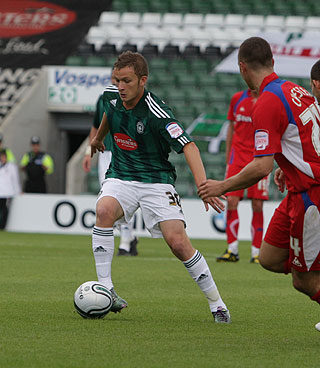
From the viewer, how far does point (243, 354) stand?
4.54 metres

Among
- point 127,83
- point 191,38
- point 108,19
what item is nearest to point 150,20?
point 108,19

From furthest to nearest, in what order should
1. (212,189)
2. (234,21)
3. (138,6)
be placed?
(138,6), (234,21), (212,189)

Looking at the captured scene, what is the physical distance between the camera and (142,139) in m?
5.95

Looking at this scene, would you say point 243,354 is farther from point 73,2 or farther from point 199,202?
point 73,2

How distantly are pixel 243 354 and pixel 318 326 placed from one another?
3.06 ft

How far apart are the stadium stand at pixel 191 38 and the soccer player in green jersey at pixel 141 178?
42.5 ft

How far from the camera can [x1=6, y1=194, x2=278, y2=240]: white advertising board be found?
15.4m

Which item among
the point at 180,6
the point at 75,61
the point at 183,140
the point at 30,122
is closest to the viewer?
the point at 183,140

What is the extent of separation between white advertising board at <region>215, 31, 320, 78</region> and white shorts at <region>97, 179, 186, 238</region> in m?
16.1

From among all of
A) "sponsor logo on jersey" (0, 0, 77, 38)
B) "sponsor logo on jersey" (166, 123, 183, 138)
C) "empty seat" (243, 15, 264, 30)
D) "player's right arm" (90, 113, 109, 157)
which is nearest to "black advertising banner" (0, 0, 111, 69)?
"sponsor logo on jersey" (0, 0, 77, 38)

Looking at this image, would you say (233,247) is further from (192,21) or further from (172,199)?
(192,21)

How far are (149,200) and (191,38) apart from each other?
17.8m

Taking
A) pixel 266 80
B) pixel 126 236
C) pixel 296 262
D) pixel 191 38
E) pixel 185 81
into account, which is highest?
pixel 266 80

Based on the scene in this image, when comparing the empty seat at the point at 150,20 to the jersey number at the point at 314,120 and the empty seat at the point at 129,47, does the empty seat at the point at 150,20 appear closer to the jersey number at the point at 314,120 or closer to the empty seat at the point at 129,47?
the empty seat at the point at 129,47
